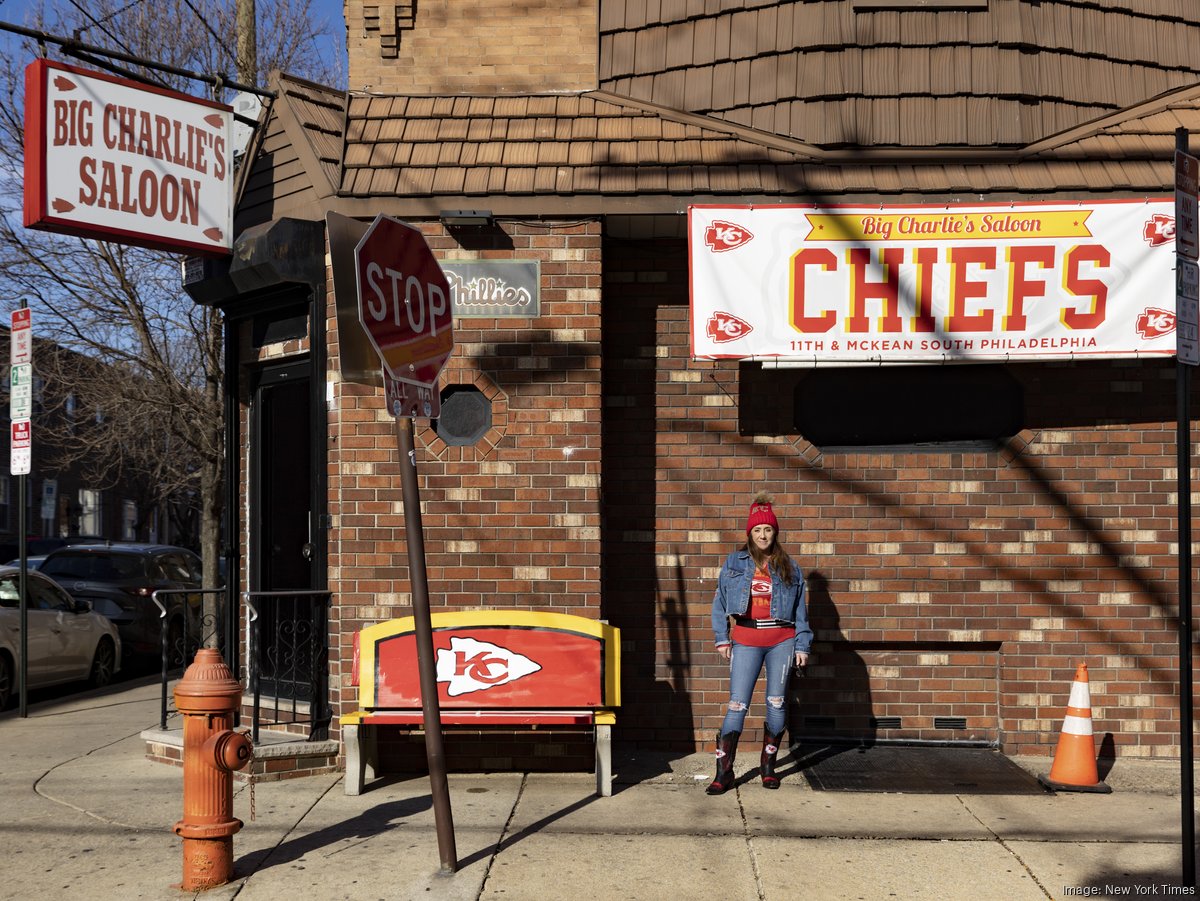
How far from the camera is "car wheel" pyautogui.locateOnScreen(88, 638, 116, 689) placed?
1328cm

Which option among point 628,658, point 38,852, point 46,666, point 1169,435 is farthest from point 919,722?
point 46,666

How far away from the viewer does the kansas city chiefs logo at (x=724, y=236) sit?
7742 mm

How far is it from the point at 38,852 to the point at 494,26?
19.2ft

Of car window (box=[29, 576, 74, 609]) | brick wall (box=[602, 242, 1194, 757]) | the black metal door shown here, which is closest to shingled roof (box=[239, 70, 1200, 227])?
brick wall (box=[602, 242, 1194, 757])

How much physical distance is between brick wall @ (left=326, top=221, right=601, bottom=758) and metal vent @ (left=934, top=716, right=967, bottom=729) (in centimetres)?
241

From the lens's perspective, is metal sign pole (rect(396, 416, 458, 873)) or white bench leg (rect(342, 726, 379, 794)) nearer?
metal sign pole (rect(396, 416, 458, 873))

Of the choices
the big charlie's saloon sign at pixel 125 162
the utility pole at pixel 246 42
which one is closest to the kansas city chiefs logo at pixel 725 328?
the big charlie's saloon sign at pixel 125 162

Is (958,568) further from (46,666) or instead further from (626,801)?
(46,666)

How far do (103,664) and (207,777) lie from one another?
877 centimetres

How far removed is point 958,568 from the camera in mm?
8102

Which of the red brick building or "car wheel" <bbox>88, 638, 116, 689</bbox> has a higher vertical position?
the red brick building

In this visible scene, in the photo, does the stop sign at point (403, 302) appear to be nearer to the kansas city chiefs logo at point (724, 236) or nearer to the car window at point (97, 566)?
the kansas city chiefs logo at point (724, 236)

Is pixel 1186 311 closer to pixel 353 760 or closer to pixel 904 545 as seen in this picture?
pixel 904 545

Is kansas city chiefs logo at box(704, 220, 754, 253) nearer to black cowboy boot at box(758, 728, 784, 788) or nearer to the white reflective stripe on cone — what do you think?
black cowboy boot at box(758, 728, 784, 788)
